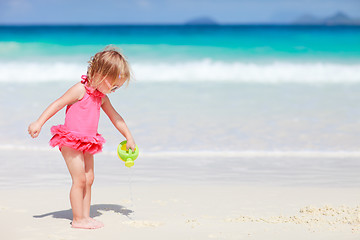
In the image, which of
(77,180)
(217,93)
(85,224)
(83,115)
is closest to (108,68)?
(83,115)

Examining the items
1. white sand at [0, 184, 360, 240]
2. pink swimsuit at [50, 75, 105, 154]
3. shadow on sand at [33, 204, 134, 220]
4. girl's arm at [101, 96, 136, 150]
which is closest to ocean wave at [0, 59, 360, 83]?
white sand at [0, 184, 360, 240]

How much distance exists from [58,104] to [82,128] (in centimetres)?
20

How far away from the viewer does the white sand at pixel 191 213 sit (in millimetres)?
3326

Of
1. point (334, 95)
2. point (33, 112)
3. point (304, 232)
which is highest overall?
point (334, 95)

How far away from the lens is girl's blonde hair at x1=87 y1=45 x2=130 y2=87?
3.39m

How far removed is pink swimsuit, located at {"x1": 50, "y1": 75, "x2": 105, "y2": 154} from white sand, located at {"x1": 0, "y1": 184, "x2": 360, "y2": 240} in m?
0.51

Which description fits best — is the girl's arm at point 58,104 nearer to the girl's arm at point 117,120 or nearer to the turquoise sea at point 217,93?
the girl's arm at point 117,120

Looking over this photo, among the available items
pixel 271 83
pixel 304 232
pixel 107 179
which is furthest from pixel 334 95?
pixel 304 232

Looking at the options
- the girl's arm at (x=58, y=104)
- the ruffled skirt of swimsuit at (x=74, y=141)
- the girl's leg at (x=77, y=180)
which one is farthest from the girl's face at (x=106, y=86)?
the girl's leg at (x=77, y=180)

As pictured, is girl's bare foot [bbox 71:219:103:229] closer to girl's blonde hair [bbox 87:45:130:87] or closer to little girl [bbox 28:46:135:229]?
little girl [bbox 28:46:135:229]

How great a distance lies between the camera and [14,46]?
21.6m

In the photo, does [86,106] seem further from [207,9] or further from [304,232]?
[207,9]

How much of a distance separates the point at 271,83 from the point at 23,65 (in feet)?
26.3

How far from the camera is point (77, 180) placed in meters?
3.48
